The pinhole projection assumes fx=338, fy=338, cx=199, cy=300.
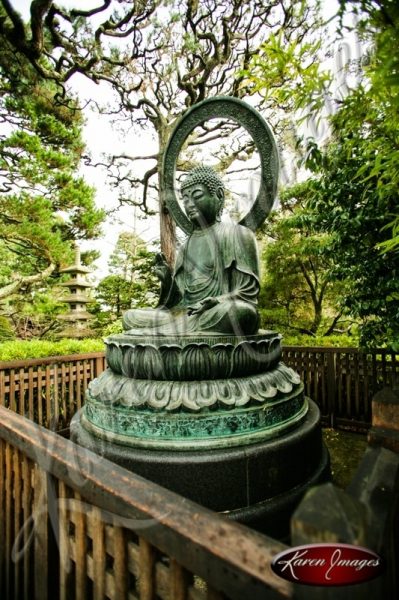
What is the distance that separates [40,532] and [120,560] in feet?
2.24

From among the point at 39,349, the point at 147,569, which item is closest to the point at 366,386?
the point at 147,569

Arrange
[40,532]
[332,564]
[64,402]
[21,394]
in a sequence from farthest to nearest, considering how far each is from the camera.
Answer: [64,402] → [21,394] → [40,532] → [332,564]

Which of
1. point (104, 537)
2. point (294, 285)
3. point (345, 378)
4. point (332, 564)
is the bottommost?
point (345, 378)

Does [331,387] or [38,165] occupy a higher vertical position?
[38,165]

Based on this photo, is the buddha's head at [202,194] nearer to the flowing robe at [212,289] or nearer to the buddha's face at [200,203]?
the buddha's face at [200,203]

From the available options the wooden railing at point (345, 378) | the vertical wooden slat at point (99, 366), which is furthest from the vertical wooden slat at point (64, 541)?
the wooden railing at point (345, 378)

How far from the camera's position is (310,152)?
318 centimetres

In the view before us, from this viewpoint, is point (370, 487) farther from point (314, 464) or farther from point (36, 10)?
point (36, 10)

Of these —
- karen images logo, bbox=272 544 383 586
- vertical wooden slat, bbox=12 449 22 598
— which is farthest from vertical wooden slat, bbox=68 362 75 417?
karen images logo, bbox=272 544 383 586

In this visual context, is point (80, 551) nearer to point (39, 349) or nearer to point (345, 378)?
point (345, 378)

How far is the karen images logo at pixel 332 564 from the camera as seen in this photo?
2.28 feet

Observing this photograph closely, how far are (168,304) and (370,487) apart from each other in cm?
286

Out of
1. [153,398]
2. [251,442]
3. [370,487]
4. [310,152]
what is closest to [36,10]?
[310,152]

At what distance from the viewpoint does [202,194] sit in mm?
3436
